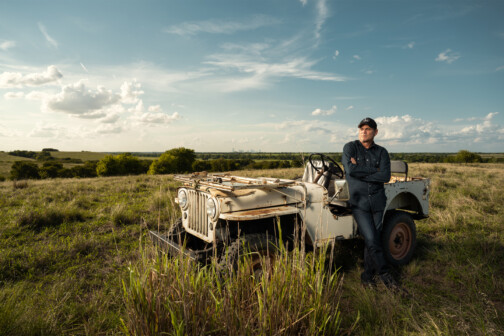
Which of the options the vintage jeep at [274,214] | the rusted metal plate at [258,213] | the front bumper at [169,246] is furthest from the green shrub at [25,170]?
the rusted metal plate at [258,213]

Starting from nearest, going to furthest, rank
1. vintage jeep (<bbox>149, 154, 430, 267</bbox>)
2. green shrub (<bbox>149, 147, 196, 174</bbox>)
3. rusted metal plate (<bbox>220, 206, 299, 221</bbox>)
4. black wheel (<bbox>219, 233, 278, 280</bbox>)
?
black wheel (<bbox>219, 233, 278, 280</bbox>) < rusted metal plate (<bbox>220, 206, 299, 221</bbox>) < vintage jeep (<bbox>149, 154, 430, 267</bbox>) < green shrub (<bbox>149, 147, 196, 174</bbox>)

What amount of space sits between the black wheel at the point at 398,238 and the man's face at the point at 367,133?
4.89 feet

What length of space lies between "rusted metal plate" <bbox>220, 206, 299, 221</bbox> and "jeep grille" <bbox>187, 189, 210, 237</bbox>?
0.60 m

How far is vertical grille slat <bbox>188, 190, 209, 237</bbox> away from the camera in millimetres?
3659

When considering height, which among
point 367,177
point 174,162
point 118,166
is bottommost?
point 118,166

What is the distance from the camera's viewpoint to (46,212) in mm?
7242

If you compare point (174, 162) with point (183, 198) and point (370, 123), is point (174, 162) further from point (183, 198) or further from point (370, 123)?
point (370, 123)

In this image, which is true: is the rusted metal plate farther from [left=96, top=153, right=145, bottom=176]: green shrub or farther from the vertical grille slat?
[left=96, top=153, right=145, bottom=176]: green shrub

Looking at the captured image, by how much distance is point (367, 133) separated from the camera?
13.7ft

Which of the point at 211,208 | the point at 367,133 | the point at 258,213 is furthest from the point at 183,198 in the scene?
the point at 367,133

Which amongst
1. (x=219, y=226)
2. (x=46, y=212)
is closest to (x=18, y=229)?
(x=46, y=212)

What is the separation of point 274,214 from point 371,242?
5.51ft

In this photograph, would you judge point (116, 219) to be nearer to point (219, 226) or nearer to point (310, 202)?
point (219, 226)

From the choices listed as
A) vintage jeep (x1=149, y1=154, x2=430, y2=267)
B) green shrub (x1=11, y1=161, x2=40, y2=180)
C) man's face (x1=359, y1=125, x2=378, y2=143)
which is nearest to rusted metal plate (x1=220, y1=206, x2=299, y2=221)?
vintage jeep (x1=149, y1=154, x2=430, y2=267)
